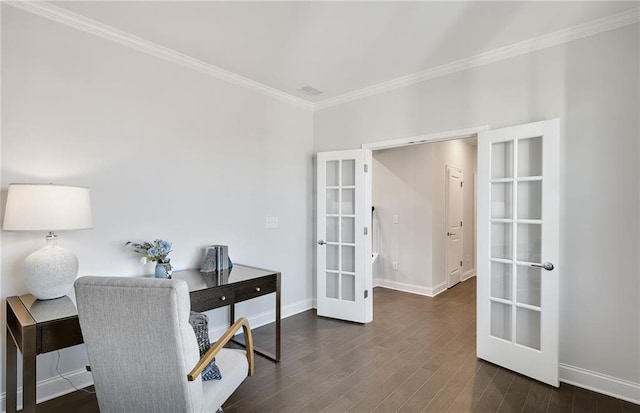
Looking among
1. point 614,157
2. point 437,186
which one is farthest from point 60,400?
point 437,186

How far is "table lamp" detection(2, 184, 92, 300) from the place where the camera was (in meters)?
1.92

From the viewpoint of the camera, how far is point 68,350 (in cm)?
237

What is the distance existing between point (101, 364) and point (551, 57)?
3.61 metres

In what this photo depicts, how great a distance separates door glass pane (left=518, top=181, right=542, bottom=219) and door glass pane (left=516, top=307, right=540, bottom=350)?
76cm

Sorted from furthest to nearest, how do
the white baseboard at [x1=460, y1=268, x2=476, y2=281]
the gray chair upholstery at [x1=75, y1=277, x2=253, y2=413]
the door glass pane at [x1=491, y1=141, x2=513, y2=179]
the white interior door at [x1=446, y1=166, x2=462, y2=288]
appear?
the white baseboard at [x1=460, y1=268, x2=476, y2=281] < the white interior door at [x1=446, y1=166, x2=462, y2=288] < the door glass pane at [x1=491, y1=141, x2=513, y2=179] < the gray chair upholstery at [x1=75, y1=277, x2=253, y2=413]

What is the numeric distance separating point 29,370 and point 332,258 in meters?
2.94

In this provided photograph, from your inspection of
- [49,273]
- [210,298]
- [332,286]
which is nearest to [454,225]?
[332,286]

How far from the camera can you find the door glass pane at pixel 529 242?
261cm

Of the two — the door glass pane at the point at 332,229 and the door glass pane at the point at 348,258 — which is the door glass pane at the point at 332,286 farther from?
the door glass pane at the point at 332,229

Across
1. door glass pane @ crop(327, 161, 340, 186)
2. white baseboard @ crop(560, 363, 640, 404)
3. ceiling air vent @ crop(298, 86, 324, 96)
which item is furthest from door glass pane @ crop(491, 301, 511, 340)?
ceiling air vent @ crop(298, 86, 324, 96)

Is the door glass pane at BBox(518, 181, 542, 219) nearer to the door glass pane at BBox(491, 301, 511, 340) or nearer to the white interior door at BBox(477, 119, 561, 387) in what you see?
the white interior door at BBox(477, 119, 561, 387)

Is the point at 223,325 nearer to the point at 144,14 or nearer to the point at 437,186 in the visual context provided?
the point at 144,14

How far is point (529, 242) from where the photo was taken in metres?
2.65

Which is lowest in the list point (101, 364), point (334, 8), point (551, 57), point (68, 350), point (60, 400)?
point (60, 400)
